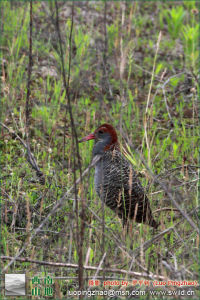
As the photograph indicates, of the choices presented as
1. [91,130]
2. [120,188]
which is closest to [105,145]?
[120,188]

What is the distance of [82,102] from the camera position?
5406mm

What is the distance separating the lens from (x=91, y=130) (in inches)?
209

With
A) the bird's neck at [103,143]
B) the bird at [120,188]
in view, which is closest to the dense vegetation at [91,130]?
the bird at [120,188]

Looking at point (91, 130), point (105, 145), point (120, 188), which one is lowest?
point (120, 188)

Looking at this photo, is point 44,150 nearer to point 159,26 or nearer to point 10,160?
point 10,160

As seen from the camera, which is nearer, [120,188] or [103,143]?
[120,188]

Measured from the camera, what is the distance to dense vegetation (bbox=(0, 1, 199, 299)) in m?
3.10

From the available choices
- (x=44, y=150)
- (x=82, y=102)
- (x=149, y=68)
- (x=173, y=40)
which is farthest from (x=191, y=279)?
(x=173, y=40)

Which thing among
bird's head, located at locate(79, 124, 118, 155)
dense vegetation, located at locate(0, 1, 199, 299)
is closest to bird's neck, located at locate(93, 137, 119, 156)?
bird's head, located at locate(79, 124, 118, 155)

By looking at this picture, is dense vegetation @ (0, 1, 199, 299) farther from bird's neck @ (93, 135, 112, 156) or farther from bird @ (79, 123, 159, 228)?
bird's neck @ (93, 135, 112, 156)

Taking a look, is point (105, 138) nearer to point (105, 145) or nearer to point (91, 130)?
point (105, 145)

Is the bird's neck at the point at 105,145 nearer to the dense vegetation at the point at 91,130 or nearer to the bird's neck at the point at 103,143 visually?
the bird's neck at the point at 103,143

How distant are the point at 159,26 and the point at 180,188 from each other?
3.97m

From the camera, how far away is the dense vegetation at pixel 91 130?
3102mm
